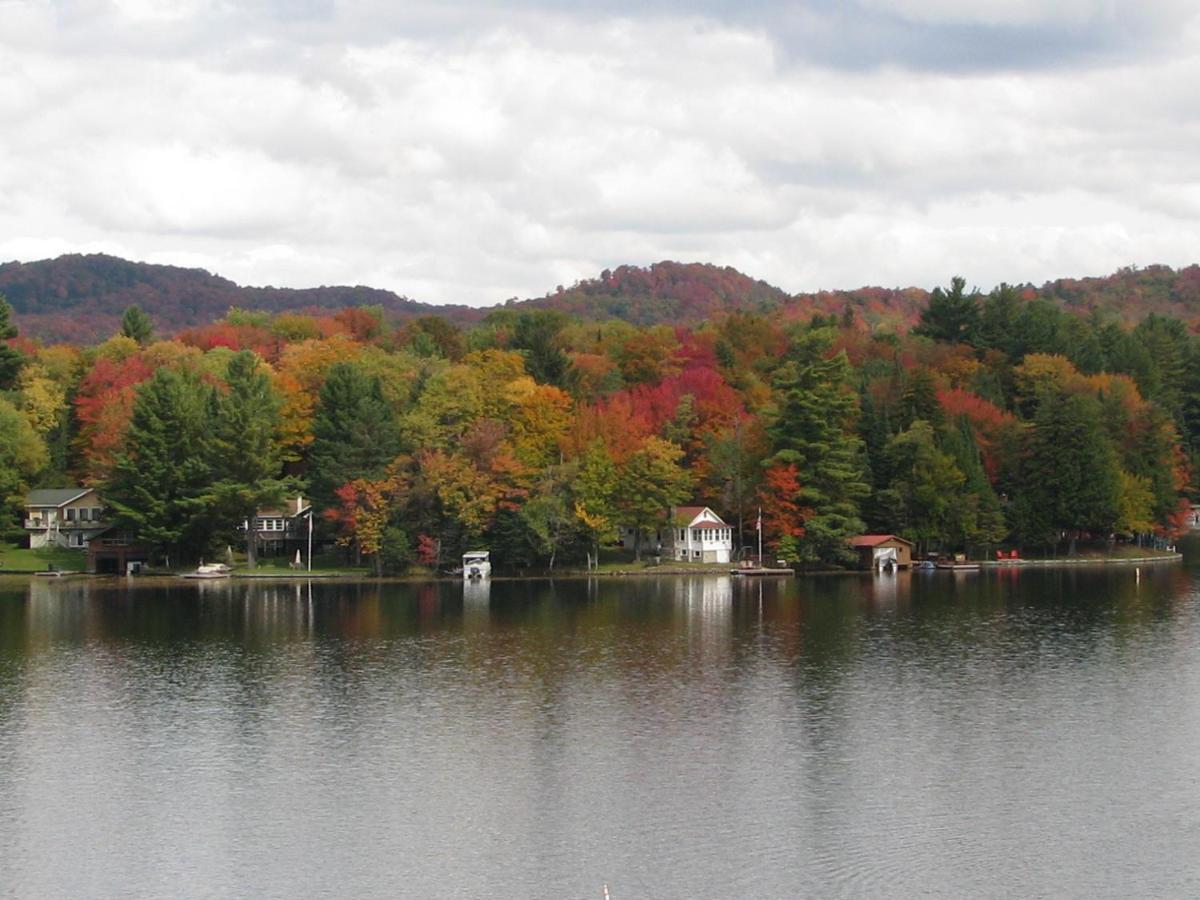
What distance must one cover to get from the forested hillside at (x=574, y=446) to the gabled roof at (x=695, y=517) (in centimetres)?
145

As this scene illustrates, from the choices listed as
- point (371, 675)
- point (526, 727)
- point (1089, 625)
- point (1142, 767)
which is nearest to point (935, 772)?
point (1142, 767)

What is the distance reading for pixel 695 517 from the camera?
101250mm

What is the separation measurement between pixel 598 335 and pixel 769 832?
11709 cm

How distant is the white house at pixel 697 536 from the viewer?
101 m

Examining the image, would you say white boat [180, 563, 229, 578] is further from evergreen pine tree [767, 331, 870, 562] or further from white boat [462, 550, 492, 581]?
evergreen pine tree [767, 331, 870, 562]

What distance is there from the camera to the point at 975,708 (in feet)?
151

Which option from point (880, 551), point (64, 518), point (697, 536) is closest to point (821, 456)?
point (880, 551)

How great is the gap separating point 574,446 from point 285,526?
2125cm

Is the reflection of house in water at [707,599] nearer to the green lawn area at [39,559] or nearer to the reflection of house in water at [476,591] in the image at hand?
the reflection of house in water at [476,591]

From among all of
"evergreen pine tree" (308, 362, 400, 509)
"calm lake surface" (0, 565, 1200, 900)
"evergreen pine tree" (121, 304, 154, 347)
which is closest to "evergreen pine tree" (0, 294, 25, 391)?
"evergreen pine tree" (121, 304, 154, 347)

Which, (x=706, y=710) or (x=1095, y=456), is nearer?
(x=706, y=710)

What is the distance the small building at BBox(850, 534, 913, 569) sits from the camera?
100000mm

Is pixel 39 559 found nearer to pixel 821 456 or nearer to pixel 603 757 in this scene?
pixel 821 456

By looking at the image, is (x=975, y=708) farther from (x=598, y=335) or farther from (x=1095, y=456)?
→ (x=598, y=335)
